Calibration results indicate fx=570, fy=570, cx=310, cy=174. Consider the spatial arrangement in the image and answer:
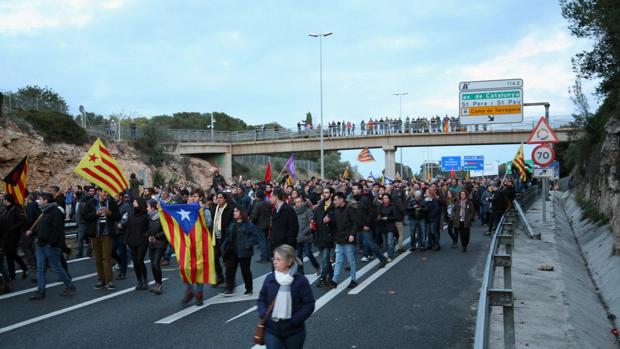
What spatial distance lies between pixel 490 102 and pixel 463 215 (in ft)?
21.0

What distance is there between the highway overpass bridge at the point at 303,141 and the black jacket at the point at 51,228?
37.1 metres

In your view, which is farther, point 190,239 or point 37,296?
point 37,296

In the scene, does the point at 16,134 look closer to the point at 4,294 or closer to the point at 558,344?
the point at 4,294

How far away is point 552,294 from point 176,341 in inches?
240

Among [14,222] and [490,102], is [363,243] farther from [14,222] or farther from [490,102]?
[490,102]

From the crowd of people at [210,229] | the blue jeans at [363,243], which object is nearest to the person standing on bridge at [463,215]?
the crowd of people at [210,229]

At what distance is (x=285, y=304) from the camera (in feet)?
15.0

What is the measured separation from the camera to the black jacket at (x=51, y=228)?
371 inches

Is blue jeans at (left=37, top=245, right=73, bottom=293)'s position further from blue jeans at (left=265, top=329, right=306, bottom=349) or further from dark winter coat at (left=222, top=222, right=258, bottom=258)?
blue jeans at (left=265, top=329, right=306, bottom=349)

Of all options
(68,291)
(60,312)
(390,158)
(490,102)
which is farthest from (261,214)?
(390,158)

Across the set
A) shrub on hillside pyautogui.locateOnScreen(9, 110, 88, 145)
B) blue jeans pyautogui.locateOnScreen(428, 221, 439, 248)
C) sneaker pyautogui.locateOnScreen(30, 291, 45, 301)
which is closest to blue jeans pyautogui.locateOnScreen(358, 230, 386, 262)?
blue jeans pyautogui.locateOnScreen(428, 221, 439, 248)

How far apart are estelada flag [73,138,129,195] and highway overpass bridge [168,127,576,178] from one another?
3535 cm

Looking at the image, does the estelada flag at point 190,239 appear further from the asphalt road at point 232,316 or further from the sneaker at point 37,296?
the sneaker at point 37,296

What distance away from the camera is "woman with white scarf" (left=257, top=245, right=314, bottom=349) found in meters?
4.59
